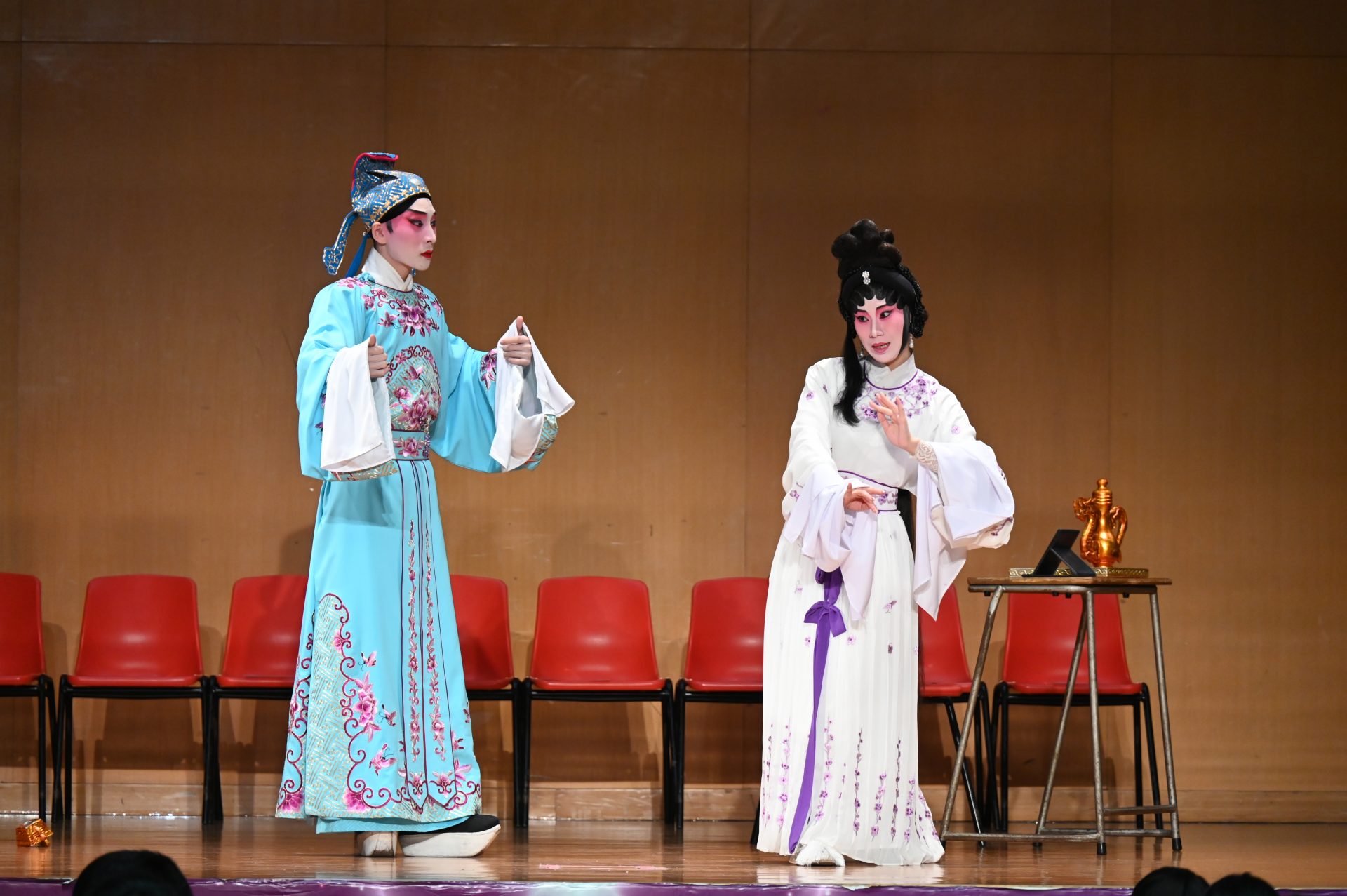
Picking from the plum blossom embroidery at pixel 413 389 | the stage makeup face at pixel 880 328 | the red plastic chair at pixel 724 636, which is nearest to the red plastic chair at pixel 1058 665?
the red plastic chair at pixel 724 636

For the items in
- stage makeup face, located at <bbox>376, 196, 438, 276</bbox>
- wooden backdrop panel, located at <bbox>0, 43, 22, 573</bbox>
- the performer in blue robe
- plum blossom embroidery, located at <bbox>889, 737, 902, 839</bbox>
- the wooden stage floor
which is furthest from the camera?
wooden backdrop panel, located at <bbox>0, 43, 22, 573</bbox>

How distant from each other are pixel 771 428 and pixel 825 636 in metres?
1.80

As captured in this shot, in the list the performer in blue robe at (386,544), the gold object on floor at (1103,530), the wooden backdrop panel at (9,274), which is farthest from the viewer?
the wooden backdrop panel at (9,274)

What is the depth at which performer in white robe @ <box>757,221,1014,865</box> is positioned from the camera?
150 inches

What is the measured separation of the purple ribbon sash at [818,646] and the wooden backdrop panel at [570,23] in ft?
8.45

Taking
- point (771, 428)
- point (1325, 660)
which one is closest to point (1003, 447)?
point (771, 428)

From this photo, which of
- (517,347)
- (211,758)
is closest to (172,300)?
(211,758)

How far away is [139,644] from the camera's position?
5.09m

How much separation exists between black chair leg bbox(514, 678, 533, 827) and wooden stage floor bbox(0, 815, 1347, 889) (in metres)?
0.10

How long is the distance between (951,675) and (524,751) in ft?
4.85

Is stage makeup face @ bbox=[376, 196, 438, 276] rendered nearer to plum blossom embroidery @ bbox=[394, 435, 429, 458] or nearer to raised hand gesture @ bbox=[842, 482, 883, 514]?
plum blossom embroidery @ bbox=[394, 435, 429, 458]

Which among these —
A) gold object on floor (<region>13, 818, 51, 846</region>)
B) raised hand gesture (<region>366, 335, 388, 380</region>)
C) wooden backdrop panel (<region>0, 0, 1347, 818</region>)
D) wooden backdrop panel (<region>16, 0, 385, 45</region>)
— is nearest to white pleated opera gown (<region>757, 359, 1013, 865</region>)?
raised hand gesture (<region>366, 335, 388, 380</region>)

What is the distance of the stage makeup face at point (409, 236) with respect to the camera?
3930mm

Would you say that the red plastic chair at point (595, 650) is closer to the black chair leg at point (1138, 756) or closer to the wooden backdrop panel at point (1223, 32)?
the black chair leg at point (1138, 756)
